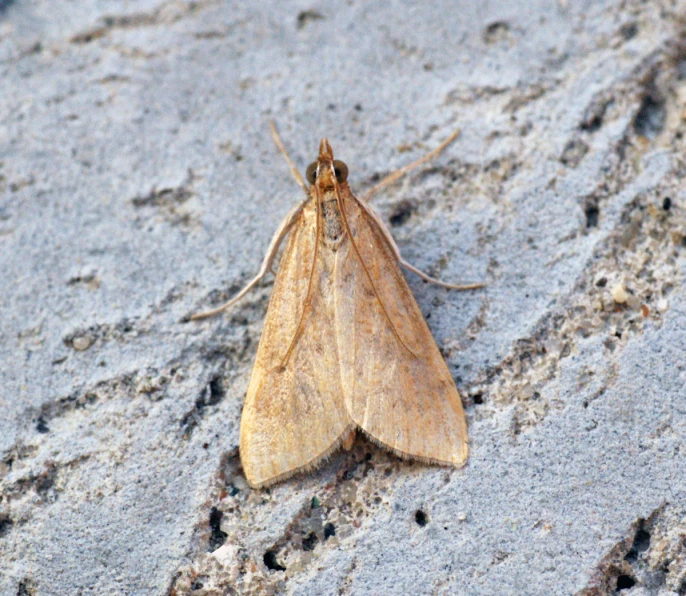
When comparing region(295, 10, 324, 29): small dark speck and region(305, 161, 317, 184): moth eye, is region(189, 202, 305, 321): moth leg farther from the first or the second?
region(295, 10, 324, 29): small dark speck

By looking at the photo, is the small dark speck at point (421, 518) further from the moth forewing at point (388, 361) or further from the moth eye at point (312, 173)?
the moth eye at point (312, 173)

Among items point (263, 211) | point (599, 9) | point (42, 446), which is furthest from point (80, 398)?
point (599, 9)

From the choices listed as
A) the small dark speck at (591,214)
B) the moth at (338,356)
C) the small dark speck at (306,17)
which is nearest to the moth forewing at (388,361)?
the moth at (338,356)

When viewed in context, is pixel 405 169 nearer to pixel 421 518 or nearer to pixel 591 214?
pixel 591 214

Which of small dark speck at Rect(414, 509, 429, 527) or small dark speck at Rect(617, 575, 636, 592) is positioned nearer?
small dark speck at Rect(617, 575, 636, 592)

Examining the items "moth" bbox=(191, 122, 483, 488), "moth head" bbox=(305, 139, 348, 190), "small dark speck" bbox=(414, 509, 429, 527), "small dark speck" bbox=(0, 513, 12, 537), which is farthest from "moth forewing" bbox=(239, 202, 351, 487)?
"small dark speck" bbox=(0, 513, 12, 537)

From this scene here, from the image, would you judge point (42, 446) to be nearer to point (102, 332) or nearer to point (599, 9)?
point (102, 332)

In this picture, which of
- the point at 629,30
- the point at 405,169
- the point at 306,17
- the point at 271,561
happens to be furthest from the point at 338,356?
the point at 629,30
